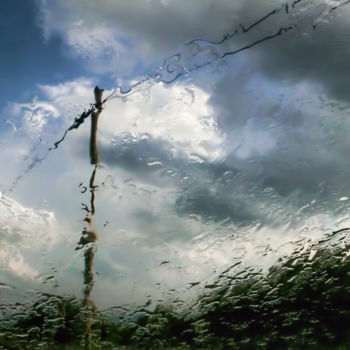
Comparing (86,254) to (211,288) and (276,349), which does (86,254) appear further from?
(276,349)

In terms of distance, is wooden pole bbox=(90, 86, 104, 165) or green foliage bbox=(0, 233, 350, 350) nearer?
wooden pole bbox=(90, 86, 104, 165)

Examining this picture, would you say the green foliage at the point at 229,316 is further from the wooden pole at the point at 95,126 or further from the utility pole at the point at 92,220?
the wooden pole at the point at 95,126

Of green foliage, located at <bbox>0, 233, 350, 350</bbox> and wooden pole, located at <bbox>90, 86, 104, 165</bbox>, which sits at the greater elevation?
wooden pole, located at <bbox>90, 86, 104, 165</bbox>

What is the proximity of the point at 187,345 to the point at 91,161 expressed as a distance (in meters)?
5.29

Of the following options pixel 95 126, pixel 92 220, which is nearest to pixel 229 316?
pixel 92 220

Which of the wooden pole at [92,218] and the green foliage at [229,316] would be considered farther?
the green foliage at [229,316]

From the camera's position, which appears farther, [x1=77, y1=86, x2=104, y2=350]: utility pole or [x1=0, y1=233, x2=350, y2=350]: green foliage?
[x1=0, y1=233, x2=350, y2=350]: green foliage

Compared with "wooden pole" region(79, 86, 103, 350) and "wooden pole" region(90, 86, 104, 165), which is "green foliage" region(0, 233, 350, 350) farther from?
"wooden pole" region(90, 86, 104, 165)

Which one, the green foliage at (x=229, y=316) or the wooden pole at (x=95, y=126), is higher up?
the wooden pole at (x=95, y=126)

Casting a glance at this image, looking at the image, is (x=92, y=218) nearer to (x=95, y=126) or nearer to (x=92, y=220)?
(x=92, y=220)

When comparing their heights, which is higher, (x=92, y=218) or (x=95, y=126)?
(x=95, y=126)

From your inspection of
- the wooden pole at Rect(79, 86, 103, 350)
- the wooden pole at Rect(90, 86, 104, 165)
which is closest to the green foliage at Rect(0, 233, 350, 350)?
the wooden pole at Rect(79, 86, 103, 350)

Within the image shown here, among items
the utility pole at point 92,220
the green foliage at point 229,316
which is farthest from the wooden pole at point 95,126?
the green foliage at point 229,316

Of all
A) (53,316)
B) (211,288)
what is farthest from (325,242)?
(53,316)
